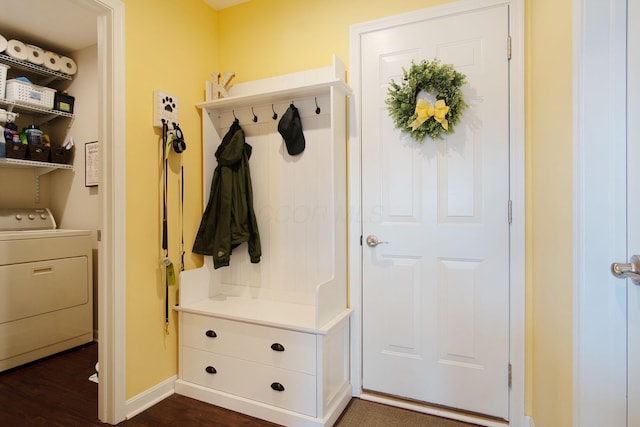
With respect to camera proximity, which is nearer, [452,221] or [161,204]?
[452,221]

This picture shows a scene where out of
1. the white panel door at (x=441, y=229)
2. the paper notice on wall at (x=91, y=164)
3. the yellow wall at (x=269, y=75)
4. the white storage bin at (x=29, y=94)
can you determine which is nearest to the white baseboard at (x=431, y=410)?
the white panel door at (x=441, y=229)

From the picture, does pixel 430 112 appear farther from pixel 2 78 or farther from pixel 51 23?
pixel 2 78

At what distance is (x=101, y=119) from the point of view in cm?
176

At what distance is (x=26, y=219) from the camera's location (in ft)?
9.30

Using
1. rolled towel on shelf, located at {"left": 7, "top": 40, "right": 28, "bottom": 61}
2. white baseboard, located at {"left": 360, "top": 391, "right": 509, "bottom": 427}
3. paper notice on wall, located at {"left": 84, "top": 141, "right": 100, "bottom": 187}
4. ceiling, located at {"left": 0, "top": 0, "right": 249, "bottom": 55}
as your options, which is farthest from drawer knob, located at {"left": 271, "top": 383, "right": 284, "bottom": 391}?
rolled towel on shelf, located at {"left": 7, "top": 40, "right": 28, "bottom": 61}

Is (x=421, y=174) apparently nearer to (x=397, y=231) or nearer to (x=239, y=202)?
(x=397, y=231)

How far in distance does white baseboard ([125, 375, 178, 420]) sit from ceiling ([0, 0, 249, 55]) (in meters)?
2.55

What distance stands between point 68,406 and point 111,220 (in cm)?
119

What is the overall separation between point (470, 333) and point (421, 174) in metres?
0.92

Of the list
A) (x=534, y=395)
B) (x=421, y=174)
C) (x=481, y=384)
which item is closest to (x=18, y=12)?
(x=421, y=174)

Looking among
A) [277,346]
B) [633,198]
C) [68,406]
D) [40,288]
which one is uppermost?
[633,198]

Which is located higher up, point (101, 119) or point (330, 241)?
point (101, 119)

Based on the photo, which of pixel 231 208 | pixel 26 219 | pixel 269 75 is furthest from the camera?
pixel 26 219

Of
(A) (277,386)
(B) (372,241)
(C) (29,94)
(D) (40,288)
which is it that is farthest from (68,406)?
(C) (29,94)
